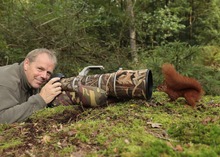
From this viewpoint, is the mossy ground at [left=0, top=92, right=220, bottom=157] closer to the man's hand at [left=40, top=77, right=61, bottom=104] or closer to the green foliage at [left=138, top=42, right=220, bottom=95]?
the man's hand at [left=40, top=77, right=61, bottom=104]

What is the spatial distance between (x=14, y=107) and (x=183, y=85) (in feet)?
5.29

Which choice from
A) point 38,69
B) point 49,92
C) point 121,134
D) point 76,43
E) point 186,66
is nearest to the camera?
point 121,134

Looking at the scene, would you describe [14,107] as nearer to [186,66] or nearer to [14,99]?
[14,99]

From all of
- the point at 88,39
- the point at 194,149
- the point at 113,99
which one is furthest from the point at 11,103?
the point at 88,39

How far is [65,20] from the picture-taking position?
6582 mm

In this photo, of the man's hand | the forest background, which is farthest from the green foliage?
the man's hand

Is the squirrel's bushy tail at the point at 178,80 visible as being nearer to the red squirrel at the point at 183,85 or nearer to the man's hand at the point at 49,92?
the red squirrel at the point at 183,85

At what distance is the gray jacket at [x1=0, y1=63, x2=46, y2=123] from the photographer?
294cm

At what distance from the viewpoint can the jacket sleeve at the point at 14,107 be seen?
9.60 feet

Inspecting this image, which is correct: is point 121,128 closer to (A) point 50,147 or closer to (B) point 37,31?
(A) point 50,147

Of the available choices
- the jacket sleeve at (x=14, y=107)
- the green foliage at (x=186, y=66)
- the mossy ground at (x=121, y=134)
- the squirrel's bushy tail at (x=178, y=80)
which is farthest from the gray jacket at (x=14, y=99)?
the green foliage at (x=186, y=66)

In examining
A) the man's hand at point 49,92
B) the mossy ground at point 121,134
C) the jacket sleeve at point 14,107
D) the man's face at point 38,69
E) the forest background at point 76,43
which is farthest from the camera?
the forest background at point 76,43

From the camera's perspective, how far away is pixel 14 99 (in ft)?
10.3

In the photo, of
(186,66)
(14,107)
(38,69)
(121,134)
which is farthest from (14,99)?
(186,66)
